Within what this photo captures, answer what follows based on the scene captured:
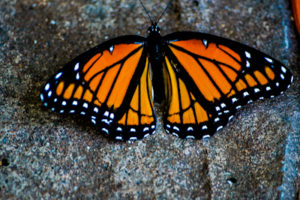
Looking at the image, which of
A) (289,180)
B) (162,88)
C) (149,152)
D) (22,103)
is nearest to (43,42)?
(22,103)

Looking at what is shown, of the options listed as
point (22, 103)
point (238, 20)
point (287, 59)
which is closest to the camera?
point (22, 103)

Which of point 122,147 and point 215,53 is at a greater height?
point 215,53

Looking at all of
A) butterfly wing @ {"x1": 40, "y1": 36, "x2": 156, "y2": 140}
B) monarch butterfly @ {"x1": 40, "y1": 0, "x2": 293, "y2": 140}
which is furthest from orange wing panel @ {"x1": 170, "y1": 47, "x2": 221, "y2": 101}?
butterfly wing @ {"x1": 40, "y1": 36, "x2": 156, "y2": 140}

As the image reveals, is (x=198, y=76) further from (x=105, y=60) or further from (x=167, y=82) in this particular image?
(x=105, y=60)

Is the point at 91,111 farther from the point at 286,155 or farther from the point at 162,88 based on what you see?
the point at 286,155

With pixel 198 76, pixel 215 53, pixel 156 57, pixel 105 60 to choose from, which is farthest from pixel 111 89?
pixel 215 53

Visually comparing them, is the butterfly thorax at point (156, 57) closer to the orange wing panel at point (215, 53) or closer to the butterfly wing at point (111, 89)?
the butterfly wing at point (111, 89)

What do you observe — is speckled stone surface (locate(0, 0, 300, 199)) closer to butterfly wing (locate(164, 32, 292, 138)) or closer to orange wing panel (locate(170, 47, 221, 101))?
butterfly wing (locate(164, 32, 292, 138))
